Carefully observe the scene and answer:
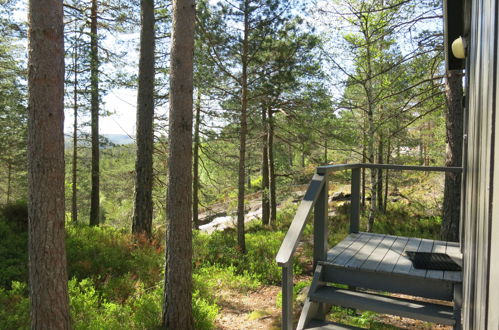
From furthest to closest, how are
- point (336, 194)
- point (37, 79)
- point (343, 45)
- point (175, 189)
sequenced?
1. point (336, 194)
2. point (343, 45)
3. point (175, 189)
4. point (37, 79)

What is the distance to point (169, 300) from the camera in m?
4.80

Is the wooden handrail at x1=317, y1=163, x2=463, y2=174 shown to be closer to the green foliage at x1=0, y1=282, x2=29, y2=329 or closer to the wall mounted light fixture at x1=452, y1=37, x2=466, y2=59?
the wall mounted light fixture at x1=452, y1=37, x2=466, y2=59

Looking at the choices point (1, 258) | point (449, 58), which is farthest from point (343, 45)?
point (1, 258)

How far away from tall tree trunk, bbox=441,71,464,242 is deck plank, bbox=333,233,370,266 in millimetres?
3103

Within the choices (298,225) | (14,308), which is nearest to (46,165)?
(298,225)

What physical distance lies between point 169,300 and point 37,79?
3.20 meters

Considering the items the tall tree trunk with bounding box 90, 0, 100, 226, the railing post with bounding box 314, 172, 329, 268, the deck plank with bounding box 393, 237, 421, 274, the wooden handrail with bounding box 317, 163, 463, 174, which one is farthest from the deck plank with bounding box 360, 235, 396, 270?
the tall tree trunk with bounding box 90, 0, 100, 226

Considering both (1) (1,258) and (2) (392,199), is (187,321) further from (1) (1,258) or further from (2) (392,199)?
(2) (392,199)

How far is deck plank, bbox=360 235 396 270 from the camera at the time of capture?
12.7 ft

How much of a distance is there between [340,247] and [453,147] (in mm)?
4031

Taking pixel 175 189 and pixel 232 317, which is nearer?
pixel 175 189

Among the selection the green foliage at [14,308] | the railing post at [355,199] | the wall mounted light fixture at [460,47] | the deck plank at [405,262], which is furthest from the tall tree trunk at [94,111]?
the wall mounted light fixture at [460,47]

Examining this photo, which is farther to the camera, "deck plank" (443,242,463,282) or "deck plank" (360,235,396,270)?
"deck plank" (360,235,396,270)

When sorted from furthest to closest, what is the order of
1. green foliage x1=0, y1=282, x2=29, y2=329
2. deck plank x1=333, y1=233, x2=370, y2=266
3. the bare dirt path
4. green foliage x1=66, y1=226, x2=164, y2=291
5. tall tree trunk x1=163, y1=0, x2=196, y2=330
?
green foliage x1=66, y1=226, x2=164, y2=291, the bare dirt path, tall tree trunk x1=163, y1=0, x2=196, y2=330, green foliage x1=0, y1=282, x2=29, y2=329, deck plank x1=333, y1=233, x2=370, y2=266
